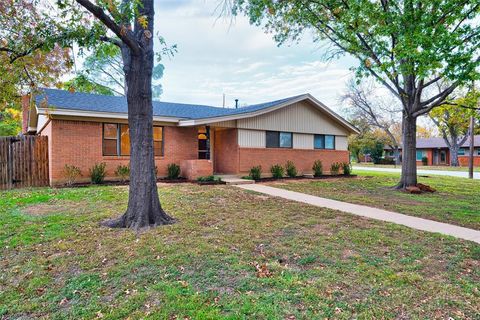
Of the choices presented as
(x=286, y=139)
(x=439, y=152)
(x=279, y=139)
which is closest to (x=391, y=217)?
(x=279, y=139)

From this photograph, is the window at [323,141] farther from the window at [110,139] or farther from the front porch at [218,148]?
the window at [110,139]

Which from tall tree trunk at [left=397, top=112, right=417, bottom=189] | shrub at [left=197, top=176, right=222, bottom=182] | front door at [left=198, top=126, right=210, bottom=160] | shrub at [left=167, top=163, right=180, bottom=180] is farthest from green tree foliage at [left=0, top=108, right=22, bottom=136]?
tall tree trunk at [left=397, top=112, right=417, bottom=189]

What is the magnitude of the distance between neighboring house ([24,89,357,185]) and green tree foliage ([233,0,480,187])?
4.31 metres

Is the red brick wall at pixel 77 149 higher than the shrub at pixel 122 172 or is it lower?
higher

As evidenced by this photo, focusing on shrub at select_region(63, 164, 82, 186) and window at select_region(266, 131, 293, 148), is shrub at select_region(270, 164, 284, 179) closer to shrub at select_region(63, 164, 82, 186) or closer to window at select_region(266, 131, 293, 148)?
window at select_region(266, 131, 293, 148)

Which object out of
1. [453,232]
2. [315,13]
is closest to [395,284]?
[453,232]

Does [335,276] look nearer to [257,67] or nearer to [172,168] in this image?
[172,168]

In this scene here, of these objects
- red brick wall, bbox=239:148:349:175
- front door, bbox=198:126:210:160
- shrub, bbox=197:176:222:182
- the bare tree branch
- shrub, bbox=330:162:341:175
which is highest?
the bare tree branch

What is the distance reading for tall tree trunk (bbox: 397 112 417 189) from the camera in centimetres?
1174

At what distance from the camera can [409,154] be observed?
12.0m

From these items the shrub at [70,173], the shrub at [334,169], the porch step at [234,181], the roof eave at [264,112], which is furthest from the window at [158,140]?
the shrub at [334,169]

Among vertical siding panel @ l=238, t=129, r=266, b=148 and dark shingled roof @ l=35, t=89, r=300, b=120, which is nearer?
dark shingled roof @ l=35, t=89, r=300, b=120

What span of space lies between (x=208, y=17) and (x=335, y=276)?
731 centimetres

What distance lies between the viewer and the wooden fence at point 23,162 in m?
11.2
